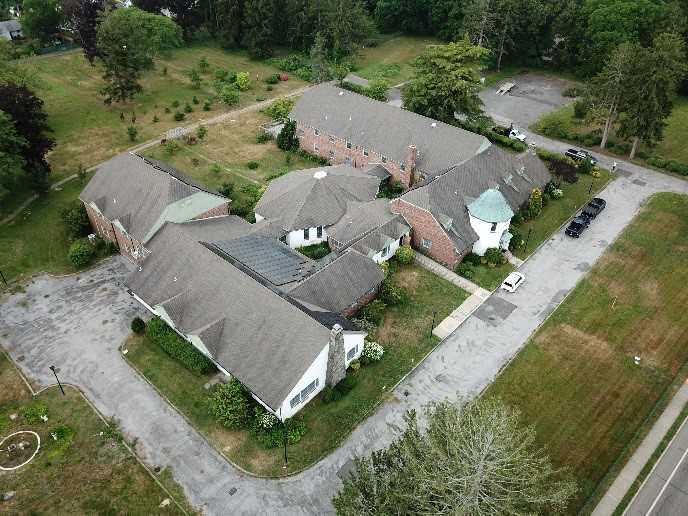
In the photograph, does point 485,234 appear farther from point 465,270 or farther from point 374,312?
point 374,312

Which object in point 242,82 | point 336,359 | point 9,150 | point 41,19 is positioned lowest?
point 336,359

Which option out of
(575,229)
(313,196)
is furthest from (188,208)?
(575,229)

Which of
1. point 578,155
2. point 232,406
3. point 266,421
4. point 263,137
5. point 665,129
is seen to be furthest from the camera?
point 665,129

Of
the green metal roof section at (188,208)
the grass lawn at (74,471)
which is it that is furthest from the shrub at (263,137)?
the grass lawn at (74,471)

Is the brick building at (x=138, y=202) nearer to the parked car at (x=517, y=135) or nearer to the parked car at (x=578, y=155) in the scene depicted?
the parked car at (x=517, y=135)

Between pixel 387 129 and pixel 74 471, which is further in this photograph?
pixel 387 129

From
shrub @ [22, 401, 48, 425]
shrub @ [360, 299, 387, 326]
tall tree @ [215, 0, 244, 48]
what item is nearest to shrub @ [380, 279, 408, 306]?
shrub @ [360, 299, 387, 326]
